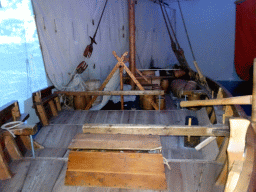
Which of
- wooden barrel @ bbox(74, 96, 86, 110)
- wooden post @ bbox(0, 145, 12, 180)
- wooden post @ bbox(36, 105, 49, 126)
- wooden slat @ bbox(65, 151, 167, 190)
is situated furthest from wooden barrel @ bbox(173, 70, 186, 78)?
wooden post @ bbox(0, 145, 12, 180)

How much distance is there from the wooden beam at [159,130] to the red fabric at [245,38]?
366 inches

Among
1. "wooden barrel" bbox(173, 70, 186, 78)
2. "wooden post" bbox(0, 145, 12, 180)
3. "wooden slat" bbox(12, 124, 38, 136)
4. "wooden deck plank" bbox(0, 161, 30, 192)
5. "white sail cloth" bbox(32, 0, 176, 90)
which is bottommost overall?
"wooden deck plank" bbox(0, 161, 30, 192)

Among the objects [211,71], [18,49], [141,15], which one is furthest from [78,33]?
[211,71]

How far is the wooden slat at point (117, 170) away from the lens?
7.13 feet

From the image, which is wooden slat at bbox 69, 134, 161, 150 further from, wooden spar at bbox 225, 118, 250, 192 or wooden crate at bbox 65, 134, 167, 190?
wooden spar at bbox 225, 118, 250, 192

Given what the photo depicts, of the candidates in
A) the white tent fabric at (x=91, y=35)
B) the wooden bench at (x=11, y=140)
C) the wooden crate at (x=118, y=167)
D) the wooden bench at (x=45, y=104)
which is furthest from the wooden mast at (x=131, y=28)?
the wooden crate at (x=118, y=167)

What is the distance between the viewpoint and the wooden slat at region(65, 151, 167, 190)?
2172 millimetres

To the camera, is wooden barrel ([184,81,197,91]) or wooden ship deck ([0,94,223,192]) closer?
wooden ship deck ([0,94,223,192])

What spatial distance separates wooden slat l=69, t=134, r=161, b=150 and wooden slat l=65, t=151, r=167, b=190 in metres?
0.08

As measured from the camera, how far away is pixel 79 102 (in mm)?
4988

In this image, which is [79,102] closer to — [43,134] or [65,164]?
[43,134]

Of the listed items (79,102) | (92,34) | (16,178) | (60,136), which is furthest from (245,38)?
(16,178)

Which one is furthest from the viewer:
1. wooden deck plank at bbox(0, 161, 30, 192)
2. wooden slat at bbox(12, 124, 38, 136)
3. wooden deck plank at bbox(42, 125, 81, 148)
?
wooden deck plank at bbox(42, 125, 81, 148)

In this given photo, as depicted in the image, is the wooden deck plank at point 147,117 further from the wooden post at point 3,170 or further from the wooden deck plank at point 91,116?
the wooden post at point 3,170
